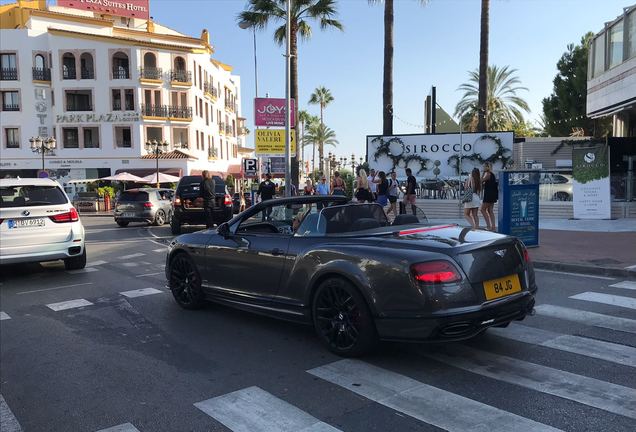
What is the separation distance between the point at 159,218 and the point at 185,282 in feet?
48.5

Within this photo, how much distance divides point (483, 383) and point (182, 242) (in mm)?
4139

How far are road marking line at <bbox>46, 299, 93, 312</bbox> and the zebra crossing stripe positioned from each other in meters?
5.91

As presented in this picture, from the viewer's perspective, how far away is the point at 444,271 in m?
4.20

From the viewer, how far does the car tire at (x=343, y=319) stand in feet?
14.8

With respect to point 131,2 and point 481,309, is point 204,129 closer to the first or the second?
point 131,2

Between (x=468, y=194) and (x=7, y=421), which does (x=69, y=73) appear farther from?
(x=7, y=421)

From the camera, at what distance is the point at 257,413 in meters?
3.66

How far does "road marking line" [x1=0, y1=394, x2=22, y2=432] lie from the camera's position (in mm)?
A: 3598

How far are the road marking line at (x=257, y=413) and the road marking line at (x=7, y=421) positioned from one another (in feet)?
3.96

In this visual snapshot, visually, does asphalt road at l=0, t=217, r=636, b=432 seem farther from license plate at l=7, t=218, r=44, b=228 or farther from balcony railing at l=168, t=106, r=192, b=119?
balcony railing at l=168, t=106, r=192, b=119

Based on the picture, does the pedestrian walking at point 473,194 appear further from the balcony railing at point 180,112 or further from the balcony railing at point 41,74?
the balcony railing at point 41,74

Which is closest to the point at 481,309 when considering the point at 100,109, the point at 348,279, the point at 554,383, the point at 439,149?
the point at 554,383

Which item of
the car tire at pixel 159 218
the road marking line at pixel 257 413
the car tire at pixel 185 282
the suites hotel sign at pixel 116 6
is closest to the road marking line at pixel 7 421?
the road marking line at pixel 257 413

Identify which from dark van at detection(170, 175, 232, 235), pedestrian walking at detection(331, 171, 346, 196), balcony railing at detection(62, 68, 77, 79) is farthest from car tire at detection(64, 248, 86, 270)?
balcony railing at detection(62, 68, 77, 79)
